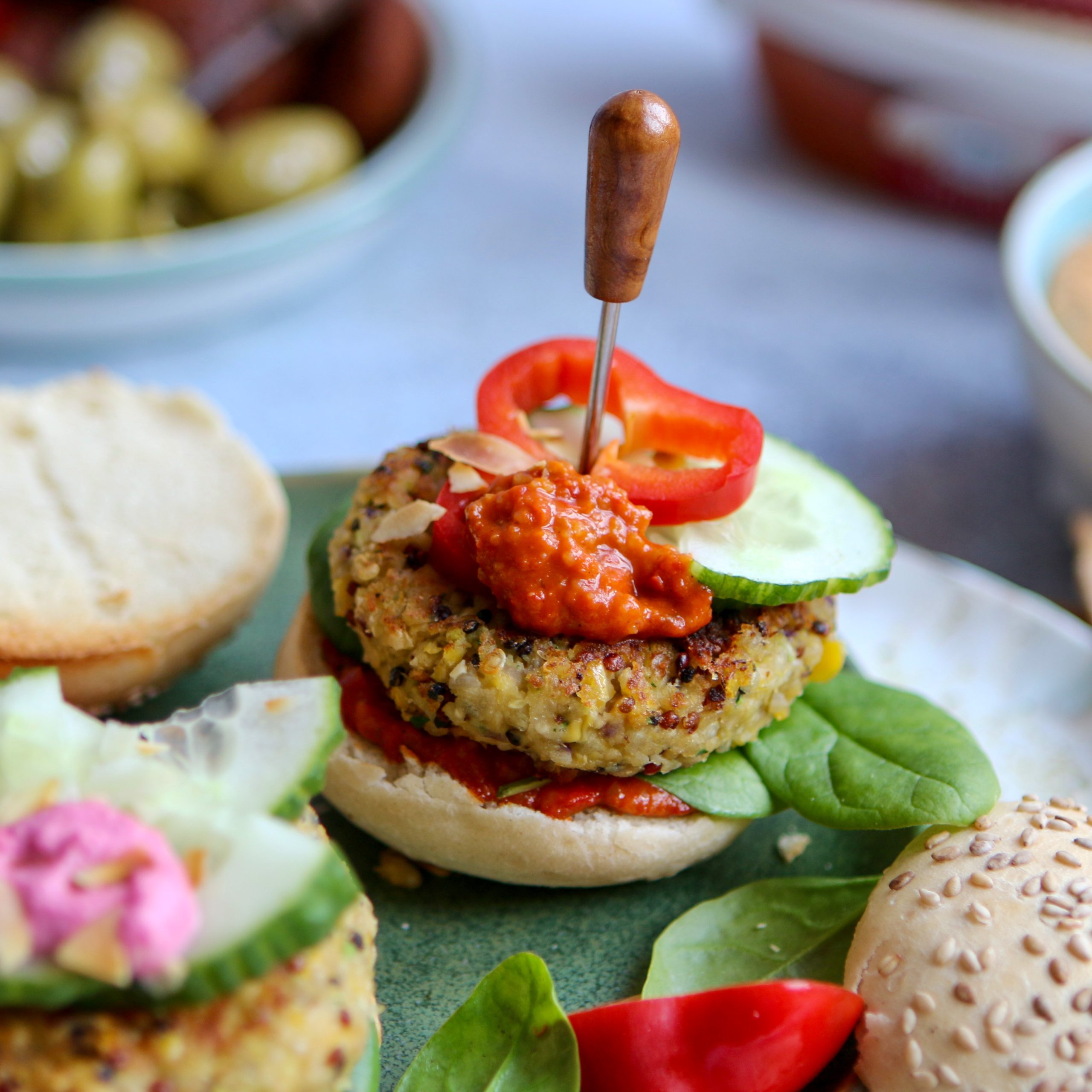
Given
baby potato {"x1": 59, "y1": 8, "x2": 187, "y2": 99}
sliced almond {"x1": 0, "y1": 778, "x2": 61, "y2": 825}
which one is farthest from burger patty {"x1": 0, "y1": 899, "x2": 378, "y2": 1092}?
baby potato {"x1": 59, "y1": 8, "x2": 187, "y2": 99}

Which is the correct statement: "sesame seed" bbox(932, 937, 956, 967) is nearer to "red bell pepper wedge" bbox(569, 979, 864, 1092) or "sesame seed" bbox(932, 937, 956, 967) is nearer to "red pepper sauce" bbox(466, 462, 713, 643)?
"red bell pepper wedge" bbox(569, 979, 864, 1092)

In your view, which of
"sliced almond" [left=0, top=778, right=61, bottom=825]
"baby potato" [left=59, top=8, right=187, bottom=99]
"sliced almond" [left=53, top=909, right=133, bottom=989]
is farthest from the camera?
"baby potato" [left=59, top=8, right=187, bottom=99]

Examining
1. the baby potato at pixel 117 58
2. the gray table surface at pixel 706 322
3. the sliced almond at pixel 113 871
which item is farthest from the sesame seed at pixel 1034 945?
the baby potato at pixel 117 58

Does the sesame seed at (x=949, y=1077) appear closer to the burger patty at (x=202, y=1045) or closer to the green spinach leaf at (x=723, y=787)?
the green spinach leaf at (x=723, y=787)

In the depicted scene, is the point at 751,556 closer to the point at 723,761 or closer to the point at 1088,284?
the point at 723,761

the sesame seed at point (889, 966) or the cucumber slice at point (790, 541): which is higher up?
the cucumber slice at point (790, 541)

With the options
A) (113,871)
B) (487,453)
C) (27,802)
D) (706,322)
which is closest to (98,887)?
(113,871)
